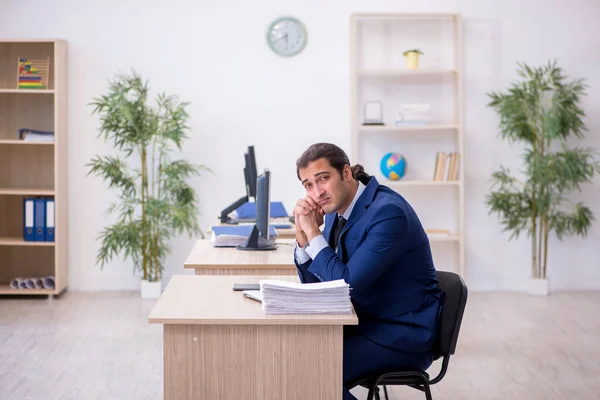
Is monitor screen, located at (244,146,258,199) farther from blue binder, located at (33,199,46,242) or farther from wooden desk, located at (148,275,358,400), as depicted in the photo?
blue binder, located at (33,199,46,242)

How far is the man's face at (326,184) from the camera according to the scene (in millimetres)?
3002

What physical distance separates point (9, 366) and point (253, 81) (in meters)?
3.31

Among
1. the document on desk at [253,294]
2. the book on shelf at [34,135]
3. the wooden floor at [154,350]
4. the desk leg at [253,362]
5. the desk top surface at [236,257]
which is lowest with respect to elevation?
the wooden floor at [154,350]

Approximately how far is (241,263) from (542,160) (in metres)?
3.63

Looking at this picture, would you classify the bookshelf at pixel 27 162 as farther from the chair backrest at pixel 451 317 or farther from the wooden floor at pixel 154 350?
the chair backrest at pixel 451 317

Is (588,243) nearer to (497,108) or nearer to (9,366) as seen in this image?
(497,108)

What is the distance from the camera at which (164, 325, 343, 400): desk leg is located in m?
2.54

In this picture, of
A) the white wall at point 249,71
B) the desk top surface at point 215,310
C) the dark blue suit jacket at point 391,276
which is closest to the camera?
the desk top surface at point 215,310

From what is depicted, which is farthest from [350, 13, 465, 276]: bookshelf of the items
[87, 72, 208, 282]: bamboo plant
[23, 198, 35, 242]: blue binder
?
[23, 198, 35, 242]: blue binder

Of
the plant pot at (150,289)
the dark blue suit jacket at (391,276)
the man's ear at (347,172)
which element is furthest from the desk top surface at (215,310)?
the plant pot at (150,289)

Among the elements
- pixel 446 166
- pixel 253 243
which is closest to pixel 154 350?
pixel 253 243

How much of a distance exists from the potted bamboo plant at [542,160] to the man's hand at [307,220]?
386 cm

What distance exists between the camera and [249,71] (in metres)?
6.92

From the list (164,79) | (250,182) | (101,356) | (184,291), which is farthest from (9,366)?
(164,79)
